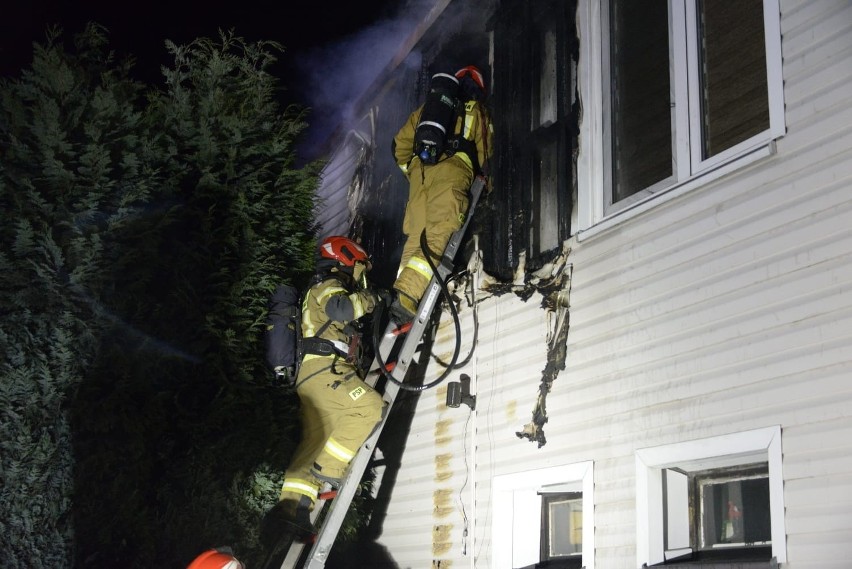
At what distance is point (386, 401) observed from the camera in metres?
5.91

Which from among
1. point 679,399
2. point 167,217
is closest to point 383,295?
point 167,217

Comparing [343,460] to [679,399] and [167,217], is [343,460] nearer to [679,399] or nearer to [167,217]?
[167,217]

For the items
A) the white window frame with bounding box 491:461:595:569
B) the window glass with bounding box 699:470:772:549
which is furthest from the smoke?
the window glass with bounding box 699:470:772:549

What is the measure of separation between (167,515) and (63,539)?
72cm

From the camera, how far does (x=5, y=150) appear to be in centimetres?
529

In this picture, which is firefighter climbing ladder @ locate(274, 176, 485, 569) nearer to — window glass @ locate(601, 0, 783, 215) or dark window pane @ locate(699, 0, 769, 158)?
window glass @ locate(601, 0, 783, 215)

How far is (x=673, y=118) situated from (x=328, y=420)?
3.00 metres

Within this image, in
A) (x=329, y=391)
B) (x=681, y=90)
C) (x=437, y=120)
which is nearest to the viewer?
(x=681, y=90)

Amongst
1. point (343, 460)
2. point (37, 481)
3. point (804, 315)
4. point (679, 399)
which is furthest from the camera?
point (343, 460)

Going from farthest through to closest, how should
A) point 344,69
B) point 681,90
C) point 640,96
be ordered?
point 344,69 < point 640,96 < point 681,90

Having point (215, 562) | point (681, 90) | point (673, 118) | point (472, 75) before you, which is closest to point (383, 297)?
point (472, 75)

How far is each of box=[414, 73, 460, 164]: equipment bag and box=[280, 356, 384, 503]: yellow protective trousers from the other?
1602 mm

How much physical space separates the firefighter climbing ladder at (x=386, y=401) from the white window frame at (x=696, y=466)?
205 centimetres

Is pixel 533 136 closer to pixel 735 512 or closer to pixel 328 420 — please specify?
pixel 328 420
